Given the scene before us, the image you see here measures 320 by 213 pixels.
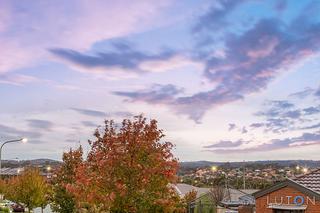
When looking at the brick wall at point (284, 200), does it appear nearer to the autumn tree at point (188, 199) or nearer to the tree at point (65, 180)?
the autumn tree at point (188, 199)

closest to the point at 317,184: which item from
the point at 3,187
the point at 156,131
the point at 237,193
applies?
the point at 156,131

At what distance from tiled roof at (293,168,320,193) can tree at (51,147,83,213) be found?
51.8ft

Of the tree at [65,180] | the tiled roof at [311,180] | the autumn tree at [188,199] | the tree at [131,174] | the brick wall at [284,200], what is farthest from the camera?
the autumn tree at [188,199]

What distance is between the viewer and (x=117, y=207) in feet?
65.6

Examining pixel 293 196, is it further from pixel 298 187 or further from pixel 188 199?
pixel 188 199

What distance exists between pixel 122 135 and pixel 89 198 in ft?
9.83

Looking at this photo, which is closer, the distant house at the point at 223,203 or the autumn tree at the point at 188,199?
the distant house at the point at 223,203

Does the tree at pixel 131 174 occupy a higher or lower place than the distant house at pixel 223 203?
higher

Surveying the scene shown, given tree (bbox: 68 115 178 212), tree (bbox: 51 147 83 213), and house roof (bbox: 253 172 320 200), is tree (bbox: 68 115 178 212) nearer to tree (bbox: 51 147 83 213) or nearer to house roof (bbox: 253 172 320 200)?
house roof (bbox: 253 172 320 200)

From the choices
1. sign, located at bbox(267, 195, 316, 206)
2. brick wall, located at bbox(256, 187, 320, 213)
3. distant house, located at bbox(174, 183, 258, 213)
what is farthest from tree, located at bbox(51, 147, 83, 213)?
sign, located at bbox(267, 195, 316, 206)

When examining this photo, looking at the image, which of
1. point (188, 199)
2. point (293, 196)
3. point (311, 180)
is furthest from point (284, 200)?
point (188, 199)

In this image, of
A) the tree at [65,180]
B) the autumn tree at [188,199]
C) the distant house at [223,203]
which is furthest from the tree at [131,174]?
the autumn tree at [188,199]

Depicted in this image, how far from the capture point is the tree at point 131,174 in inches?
781

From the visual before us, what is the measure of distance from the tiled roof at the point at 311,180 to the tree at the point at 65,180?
15793mm
